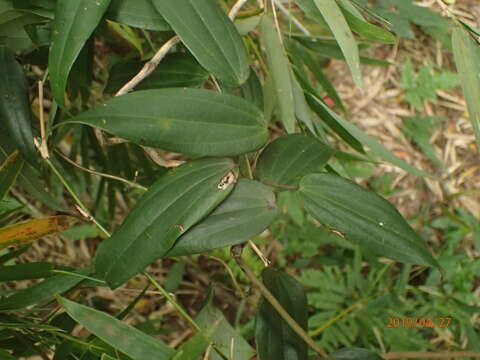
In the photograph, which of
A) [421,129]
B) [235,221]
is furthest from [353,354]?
[421,129]

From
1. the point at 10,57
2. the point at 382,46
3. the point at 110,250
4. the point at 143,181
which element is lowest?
the point at 382,46

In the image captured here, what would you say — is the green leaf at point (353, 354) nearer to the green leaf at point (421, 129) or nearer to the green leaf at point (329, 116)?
the green leaf at point (329, 116)

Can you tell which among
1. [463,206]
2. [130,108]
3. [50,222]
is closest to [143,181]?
[50,222]

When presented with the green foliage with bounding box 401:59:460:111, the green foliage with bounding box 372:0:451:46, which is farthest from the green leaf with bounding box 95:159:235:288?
the green foliage with bounding box 401:59:460:111

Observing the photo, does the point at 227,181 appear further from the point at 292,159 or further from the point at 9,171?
the point at 9,171

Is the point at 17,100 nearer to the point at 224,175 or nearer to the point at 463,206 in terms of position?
the point at 224,175

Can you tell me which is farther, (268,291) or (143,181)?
(143,181)

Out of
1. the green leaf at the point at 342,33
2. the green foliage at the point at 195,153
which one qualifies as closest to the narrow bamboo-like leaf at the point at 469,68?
the green foliage at the point at 195,153
